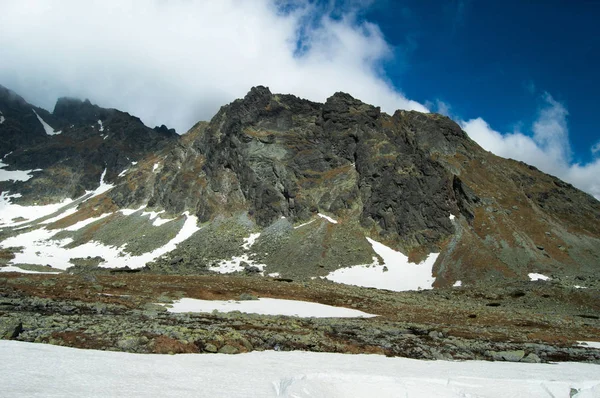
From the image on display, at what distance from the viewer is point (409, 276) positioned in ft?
266

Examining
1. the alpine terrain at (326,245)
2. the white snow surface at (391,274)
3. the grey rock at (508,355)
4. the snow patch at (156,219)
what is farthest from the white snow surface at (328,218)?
the grey rock at (508,355)

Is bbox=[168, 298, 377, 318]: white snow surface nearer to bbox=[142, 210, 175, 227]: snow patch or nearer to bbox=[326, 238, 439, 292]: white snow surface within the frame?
bbox=[326, 238, 439, 292]: white snow surface

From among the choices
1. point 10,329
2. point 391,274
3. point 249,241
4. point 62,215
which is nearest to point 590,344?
point 10,329

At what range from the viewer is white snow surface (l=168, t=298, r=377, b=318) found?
3297 cm

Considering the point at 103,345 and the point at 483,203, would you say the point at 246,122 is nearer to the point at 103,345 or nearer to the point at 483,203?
the point at 483,203

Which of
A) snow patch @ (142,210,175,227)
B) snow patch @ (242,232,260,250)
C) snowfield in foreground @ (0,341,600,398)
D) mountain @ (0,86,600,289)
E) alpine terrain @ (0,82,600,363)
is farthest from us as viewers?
snow patch @ (142,210,175,227)

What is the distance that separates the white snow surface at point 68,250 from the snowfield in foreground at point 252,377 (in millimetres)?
83627

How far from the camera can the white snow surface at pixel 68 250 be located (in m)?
92.8

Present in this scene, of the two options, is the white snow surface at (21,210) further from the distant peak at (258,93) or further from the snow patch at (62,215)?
→ the distant peak at (258,93)

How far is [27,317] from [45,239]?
12041 centimetres

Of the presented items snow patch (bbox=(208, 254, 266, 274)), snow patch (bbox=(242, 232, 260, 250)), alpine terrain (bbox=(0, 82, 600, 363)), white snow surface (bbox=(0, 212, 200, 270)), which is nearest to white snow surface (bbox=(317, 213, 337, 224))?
alpine terrain (bbox=(0, 82, 600, 363))

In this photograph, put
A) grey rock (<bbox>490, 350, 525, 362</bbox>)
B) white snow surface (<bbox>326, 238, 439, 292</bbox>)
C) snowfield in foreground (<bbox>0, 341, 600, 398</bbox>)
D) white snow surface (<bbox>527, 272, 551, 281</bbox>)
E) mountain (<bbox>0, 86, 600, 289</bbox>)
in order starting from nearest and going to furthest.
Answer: snowfield in foreground (<bbox>0, 341, 600, 398</bbox>), grey rock (<bbox>490, 350, 525, 362</bbox>), white snow surface (<bbox>527, 272, 551, 281</bbox>), white snow surface (<bbox>326, 238, 439, 292</bbox>), mountain (<bbox>0, 86, 600, 289</bbox>)

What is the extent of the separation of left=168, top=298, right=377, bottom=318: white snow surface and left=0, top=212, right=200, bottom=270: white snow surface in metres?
60.5

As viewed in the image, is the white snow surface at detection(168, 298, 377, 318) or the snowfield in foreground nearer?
the snowfield in foreground
